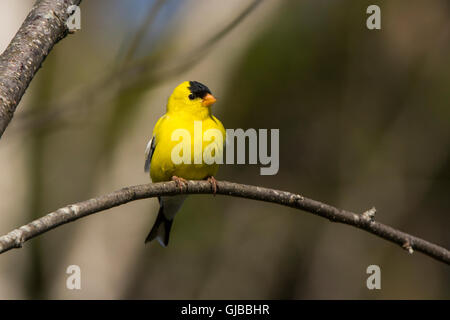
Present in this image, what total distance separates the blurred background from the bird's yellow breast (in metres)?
2.47

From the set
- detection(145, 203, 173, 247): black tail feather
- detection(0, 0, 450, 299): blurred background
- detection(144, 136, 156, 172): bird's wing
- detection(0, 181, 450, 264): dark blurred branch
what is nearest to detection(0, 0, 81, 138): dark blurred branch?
detection(0, 181, 450, 264): dark blurred branch

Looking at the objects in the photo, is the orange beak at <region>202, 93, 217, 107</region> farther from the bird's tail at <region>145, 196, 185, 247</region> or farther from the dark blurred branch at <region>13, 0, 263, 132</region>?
the dark blurred branch at <region>13, 0, 263, 132</region>

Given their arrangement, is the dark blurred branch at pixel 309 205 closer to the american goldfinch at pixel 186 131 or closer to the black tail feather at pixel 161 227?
the american goldfinch at pixel 186 131

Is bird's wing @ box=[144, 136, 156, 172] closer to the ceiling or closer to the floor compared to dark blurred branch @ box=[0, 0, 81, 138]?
closer to the ceiling

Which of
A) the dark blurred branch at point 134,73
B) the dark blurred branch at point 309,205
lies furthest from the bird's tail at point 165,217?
the dark blurred branch at point 309,205

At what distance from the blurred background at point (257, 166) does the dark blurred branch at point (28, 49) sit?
395 centimetres

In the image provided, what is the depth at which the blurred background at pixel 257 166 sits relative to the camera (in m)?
7.55

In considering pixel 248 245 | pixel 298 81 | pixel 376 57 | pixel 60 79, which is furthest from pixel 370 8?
pixel 60 79

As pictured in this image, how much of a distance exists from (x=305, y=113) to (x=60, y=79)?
442 centimetres

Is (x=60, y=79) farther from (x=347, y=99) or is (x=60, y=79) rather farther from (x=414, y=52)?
(x=414, y=52)

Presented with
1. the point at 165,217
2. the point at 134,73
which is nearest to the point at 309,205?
the point at 165,217

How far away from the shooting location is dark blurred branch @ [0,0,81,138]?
2244 mm

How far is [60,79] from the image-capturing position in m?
9.74

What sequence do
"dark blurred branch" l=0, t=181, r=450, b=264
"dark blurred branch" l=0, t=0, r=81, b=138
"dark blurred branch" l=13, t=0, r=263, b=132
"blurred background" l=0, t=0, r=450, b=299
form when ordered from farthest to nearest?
1. "blurred background" l=0, t=0, r=450, b=299
2. "dark blurred branch" l=13, t=0, r=263, b=132
3. "dark blurred branch" l=0, t=181, r=450, b=264
4. "dark blurred branch" l=0, t=0, r=81, b=138
